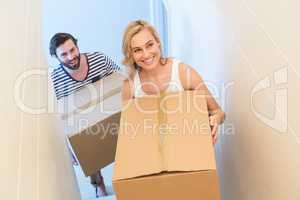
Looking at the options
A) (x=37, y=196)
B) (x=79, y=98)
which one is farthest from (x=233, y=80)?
(x=37, y=196)

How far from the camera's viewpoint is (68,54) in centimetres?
196

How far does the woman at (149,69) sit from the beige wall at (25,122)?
1.26 ft

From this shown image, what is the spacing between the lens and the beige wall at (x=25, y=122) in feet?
2.61

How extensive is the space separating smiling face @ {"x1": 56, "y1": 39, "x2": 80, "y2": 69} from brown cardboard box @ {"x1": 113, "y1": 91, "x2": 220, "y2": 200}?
2.79ft

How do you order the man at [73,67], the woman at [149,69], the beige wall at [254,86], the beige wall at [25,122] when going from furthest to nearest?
the man at [73,67] < the woman at [149,69] < the beige wall at [254,86] < the beige wall at [25,122]

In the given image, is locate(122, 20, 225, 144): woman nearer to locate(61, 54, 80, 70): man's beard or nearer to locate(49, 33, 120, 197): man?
locate(49, 33, 120, 197): man

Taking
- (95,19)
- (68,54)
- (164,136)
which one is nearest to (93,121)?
(164,136)

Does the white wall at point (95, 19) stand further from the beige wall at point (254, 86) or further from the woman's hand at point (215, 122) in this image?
the woman's hand at point (215, 122)

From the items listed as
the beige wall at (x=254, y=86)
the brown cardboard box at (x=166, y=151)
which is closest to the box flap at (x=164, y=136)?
the brown cardboard box at (x=166, y=151)

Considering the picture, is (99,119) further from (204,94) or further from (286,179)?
(286,179)

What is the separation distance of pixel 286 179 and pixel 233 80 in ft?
1.62

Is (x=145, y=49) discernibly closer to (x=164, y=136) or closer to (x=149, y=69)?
(x=149, y=69)

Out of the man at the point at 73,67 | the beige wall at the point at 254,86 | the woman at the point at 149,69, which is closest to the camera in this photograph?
the beige wall at the point at 254,86

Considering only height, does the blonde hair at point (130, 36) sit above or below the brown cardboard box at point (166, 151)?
above
